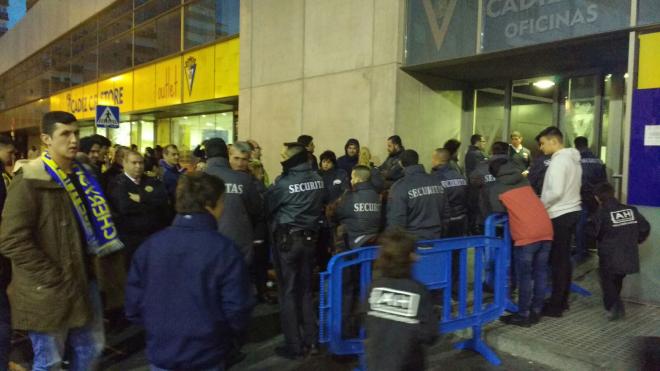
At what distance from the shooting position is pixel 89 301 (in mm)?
3430

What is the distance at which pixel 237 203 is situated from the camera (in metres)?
5.05

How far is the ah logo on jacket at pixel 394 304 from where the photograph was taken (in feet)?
9.30

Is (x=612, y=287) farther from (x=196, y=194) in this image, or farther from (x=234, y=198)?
(x=196, y=194)

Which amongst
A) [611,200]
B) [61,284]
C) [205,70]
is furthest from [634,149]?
[205,70]

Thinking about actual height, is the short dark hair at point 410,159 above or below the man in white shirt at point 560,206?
above

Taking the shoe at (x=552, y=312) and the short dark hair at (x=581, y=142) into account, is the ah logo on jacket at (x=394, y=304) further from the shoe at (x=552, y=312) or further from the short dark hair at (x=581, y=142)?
the short dark hair at (x=581, y=142)

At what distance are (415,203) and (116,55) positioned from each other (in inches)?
744

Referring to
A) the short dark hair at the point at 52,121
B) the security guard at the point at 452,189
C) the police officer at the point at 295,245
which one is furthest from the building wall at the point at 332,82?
the short dark hair at the point at 52,121

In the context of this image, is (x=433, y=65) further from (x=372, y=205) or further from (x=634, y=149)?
(x=372, y=205)

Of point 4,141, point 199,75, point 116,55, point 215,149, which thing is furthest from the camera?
point 116,55

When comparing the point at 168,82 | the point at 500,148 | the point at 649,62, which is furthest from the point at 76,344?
the point at 168,82

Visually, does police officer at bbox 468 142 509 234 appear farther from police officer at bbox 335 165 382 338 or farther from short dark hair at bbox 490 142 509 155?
police officer at bbox 335 165 382 338

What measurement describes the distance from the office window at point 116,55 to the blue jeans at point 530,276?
1796 cm

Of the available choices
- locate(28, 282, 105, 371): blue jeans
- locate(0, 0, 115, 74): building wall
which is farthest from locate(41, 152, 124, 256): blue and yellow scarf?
locate(0, 0, 115, 74): building wall
